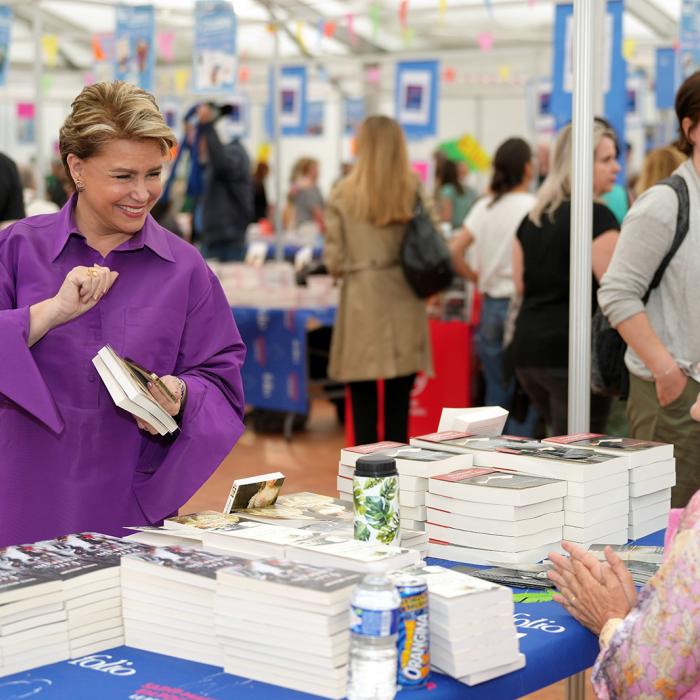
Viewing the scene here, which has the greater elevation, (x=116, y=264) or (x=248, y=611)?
(x=116, y=264)

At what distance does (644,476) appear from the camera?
7.84ft

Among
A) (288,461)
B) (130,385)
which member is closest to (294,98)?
(288,461)

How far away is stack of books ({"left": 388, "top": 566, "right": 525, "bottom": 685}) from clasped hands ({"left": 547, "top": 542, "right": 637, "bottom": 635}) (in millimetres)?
235

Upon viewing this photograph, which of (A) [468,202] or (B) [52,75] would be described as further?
(B) [52,75]

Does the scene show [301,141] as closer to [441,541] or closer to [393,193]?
[393,193]

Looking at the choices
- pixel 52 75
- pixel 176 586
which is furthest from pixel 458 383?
pixel 52 75

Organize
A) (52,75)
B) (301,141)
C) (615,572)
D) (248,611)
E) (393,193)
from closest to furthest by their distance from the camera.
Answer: (248,611)
(615,572)
(393,193)
(52,75)
(301,141)

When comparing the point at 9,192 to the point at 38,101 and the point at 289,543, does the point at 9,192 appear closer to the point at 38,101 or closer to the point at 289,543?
the point at 38,101

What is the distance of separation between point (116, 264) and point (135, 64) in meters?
5.18

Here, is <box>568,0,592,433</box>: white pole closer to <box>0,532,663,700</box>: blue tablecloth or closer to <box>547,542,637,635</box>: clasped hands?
<box>547,542,637,635</box>: clasped hands

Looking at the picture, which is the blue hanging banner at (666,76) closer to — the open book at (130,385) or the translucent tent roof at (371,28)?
the translucent tent roof at (371,28)

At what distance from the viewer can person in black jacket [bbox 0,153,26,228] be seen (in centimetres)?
541

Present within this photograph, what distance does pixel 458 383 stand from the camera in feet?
20.3

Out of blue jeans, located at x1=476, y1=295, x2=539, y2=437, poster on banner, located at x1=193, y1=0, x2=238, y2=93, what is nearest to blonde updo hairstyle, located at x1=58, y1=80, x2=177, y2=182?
blue jeans, located at x1=476, y1=295, x2=539, y2=437
